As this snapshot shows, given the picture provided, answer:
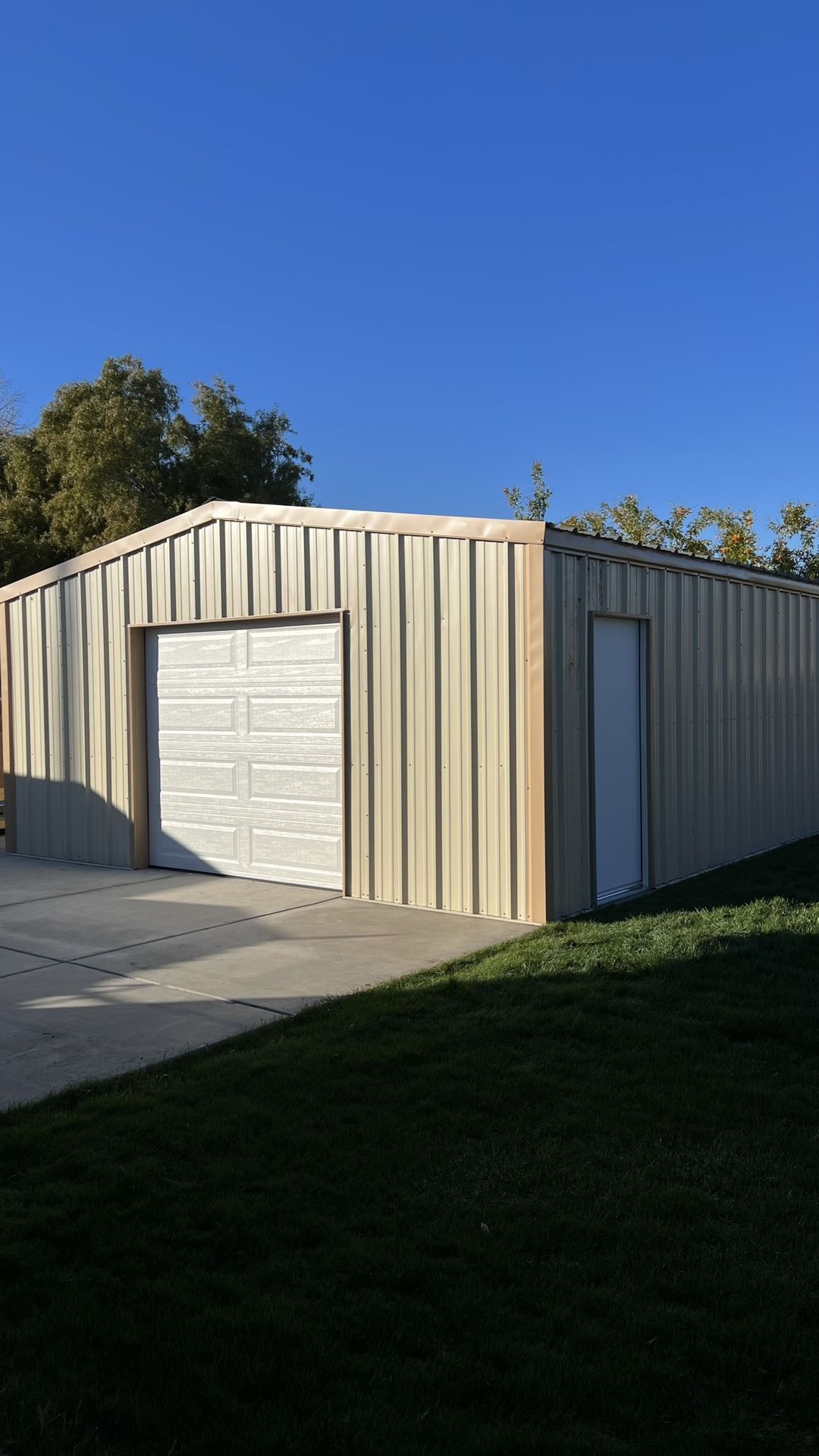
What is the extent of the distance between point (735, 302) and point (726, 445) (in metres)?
5.28

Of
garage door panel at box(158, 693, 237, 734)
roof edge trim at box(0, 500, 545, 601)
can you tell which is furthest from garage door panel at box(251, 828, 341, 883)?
roof edge trim at box(0, 500, 545, 601)

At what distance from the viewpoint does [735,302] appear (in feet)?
69.1

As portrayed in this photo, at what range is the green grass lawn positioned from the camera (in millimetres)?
2381

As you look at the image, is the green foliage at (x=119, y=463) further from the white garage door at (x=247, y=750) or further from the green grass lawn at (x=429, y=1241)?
the green grass lawn at (x=429, y=1241)

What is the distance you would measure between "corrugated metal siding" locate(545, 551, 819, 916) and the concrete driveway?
1350 mm

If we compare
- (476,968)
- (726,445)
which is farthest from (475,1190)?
(726,445)

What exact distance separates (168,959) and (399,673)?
2.79 m

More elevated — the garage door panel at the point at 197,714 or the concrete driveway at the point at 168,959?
the garage door panel at the point at 197,714

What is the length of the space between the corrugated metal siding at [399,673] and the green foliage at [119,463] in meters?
12.6

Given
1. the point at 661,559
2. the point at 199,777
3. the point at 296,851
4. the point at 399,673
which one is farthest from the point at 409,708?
the point at 199,777

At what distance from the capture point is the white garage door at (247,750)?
909 cm

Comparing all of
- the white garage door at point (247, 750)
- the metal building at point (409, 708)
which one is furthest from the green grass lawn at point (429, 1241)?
the white garage door at point (247, 750)

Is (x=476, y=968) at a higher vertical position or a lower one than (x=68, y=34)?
lower

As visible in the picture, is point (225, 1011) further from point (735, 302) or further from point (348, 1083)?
point (735, 302)
